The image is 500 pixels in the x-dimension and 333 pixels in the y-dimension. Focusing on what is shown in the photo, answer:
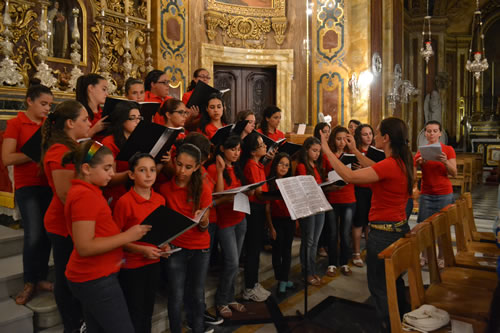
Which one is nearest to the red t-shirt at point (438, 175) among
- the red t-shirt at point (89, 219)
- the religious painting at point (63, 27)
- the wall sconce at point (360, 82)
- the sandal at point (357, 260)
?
the sandal at point (357, 260)

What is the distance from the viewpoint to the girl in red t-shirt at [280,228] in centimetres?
354

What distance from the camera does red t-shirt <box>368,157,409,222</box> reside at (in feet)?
8.30

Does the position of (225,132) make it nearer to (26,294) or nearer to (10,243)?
(26,294)

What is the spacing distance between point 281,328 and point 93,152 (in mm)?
1936

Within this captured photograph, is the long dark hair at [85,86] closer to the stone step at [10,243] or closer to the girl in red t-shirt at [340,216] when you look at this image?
the stone step at [10,243]

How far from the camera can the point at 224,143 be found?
3.00m

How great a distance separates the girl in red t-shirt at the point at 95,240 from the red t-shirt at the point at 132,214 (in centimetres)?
19

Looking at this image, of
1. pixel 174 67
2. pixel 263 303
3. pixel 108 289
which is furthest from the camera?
pixel 174 67

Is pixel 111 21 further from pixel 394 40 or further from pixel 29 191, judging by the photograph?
pixel 394 40

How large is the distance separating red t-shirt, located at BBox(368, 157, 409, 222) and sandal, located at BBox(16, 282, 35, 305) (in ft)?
7.83

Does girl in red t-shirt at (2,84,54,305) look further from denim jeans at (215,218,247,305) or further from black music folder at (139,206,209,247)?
denim jeans at (215,218,247,305)

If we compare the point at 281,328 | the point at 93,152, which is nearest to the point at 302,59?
the point at 281,328

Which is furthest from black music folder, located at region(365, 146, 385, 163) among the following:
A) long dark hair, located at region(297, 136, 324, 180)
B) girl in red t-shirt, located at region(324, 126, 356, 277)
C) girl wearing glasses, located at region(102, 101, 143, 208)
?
girl wearing glasses, located at region(102, 101, 143, 208)

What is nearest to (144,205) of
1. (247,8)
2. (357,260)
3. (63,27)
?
(357,260)
